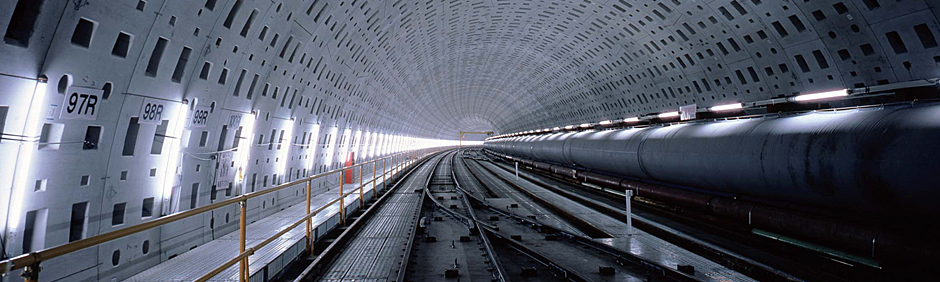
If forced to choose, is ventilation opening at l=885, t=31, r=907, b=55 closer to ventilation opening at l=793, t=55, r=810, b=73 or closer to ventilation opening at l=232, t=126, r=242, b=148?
ventilation opening at l=793, t=55, r=810, b=73

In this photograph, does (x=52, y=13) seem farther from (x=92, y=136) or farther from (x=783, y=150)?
(x=783, y=150)

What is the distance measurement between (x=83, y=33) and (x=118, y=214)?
3010 mm

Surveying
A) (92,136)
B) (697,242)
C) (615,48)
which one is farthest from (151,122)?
(615,48)

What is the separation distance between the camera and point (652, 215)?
425 inches

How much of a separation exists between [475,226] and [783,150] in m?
5.44

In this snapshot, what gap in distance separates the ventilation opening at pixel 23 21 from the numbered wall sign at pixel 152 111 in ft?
6.61

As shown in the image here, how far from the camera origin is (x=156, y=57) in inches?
281

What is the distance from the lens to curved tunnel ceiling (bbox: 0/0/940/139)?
7.41m

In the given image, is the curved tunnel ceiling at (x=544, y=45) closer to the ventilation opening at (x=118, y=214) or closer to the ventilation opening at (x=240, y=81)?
the ventilation opening at (x=240, y=81)

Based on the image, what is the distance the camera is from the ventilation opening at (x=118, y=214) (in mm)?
7039

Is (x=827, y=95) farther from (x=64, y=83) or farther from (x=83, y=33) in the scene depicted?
(x=64, y=83)

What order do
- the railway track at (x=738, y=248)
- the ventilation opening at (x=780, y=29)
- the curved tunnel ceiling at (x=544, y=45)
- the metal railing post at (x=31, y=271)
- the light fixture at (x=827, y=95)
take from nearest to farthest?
the metal railing post at (x=31, y=271), the railway track at (x=738, y=248), the light fixture at (x=827, y=95), the curved tunnel ceiling at (x=544, y=45), the ventilation opening at (x=780, y=29)

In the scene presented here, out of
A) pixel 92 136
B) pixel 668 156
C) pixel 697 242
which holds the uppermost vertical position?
pixel 668 156

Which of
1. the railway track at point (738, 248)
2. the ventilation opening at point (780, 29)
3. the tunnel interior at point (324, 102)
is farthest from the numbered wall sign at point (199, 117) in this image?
the ventilation opening at point (780, 29)
